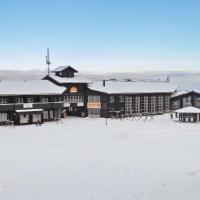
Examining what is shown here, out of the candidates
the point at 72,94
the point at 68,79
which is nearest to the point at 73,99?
the point at 72,94

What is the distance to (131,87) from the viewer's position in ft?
217

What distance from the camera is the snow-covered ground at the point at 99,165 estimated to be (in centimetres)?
2022

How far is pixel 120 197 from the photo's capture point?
19406mm

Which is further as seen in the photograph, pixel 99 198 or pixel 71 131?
pixel 71 131

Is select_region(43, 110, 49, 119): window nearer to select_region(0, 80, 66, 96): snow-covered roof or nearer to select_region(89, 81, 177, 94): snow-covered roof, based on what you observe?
select_region(0, 80, 66, 96): snow-covered roof

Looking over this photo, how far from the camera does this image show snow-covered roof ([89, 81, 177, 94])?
62.6 m

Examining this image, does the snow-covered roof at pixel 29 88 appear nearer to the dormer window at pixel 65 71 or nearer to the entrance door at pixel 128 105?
A: the dormer window at pixel 65 71

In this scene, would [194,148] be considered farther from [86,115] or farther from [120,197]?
[86,115]

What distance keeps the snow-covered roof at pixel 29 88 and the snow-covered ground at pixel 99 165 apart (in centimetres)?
1041

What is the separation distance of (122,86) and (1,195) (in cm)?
4721

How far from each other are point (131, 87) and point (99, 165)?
41.3 m

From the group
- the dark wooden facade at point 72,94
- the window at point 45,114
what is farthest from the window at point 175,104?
the window at point 45,114

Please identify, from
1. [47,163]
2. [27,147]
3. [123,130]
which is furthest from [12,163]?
[123,130]

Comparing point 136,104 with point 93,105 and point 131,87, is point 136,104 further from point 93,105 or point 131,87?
point 93,105
